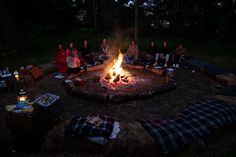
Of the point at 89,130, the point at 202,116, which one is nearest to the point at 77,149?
the point at 89,130

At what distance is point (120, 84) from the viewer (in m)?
13.0

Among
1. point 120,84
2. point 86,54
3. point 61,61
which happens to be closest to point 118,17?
point 86,54

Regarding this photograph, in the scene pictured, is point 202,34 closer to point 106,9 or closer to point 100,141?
point 106,9

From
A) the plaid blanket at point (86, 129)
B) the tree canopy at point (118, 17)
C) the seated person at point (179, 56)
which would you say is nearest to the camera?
the plaid blanket at point (86, 129)

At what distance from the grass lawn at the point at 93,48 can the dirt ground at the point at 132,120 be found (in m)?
4.62

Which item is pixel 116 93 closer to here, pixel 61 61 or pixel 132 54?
pixel 61 61

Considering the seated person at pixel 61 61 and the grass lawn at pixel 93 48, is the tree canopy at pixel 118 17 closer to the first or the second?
the grass lawn at pixel 93 48

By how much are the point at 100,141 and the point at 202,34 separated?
943 inches

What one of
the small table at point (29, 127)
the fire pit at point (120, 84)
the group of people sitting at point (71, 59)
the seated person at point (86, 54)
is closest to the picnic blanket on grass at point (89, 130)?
the small table at point (29, 127)

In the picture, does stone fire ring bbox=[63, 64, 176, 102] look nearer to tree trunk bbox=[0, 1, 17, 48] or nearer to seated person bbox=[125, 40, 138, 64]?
seated person bbox=[125, 40, 138, 64]

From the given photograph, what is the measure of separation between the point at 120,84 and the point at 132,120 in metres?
3.74

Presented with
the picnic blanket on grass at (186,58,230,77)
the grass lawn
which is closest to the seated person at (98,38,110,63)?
the grass lawn

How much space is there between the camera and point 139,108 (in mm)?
10547

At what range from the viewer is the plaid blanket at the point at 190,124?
746cm
